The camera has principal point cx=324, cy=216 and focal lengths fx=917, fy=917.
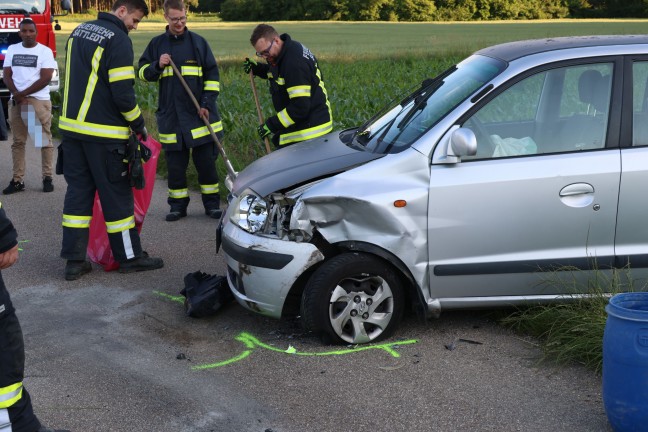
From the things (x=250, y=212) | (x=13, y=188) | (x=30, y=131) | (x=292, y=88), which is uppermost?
(x=292, y=88)

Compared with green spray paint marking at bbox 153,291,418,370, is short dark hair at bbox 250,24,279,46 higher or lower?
higher

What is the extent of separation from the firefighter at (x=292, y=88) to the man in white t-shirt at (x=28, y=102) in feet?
12.4

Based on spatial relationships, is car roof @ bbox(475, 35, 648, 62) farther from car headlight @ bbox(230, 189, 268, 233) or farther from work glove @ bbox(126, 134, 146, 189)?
work glove @ bbox(126, 134, 146, 189)

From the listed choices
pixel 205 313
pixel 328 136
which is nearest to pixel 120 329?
pixel 205 313

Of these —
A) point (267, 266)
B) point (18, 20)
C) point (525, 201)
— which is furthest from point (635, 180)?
point (18, 20)

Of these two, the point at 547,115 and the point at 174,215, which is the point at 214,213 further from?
the point at 547,115

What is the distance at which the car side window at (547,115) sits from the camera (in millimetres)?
5598

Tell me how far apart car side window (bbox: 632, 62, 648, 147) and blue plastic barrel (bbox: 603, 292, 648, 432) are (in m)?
1.72

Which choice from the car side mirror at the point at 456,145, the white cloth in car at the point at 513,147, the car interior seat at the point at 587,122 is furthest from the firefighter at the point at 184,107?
the car interior seat at the point at 587,122

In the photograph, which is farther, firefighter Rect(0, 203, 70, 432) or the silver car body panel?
the silver car body panel

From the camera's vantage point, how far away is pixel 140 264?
741 centimetres

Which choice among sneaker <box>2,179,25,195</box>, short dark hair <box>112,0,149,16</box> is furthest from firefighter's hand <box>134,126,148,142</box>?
sneaker <box>2,179,25,195</box>

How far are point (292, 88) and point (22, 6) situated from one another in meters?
13.3

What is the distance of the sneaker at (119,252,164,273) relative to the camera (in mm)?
7379
